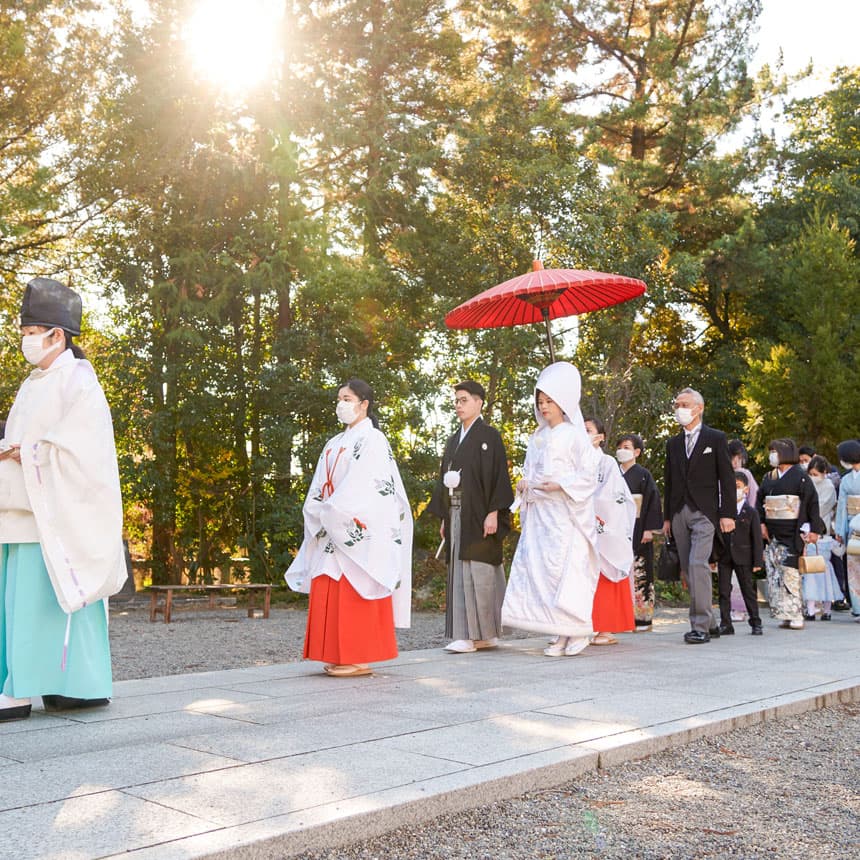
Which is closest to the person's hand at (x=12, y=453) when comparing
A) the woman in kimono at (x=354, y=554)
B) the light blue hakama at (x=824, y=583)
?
the woman in kimono at (x=354, y=554)

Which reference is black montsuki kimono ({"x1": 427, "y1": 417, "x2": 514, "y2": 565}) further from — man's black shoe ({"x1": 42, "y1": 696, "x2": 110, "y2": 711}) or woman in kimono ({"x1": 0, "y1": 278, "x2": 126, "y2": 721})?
man's black shoe ({"x1": 42, "y1": 696, "x2": 110, "y2": 711})

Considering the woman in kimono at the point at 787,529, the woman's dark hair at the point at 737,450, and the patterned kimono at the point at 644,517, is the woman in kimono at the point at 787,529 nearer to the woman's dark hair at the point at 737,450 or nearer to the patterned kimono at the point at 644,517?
the woman's dark hair at the point at 737,450

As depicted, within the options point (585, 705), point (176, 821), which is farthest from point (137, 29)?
point (176, 821)

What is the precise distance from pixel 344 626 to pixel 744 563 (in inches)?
183

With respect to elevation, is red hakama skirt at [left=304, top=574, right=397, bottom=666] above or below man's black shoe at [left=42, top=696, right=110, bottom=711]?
above

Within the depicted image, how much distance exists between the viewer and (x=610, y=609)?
8242mm

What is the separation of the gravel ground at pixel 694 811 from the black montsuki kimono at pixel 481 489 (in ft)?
8.66

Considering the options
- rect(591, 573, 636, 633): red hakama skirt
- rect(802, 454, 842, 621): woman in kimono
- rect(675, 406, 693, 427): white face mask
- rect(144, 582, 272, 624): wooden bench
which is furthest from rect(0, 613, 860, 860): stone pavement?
rect(144, 582, 272, 624): wooden bench

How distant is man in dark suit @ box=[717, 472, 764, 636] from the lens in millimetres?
8984

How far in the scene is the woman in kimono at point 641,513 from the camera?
9641 mm

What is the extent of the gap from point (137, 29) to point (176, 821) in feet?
46.7

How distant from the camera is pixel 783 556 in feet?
32.2

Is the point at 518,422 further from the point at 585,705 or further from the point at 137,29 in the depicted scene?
the point at 585,705

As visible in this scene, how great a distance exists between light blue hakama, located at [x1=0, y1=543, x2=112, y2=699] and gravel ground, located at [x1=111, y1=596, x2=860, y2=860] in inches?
88.1
